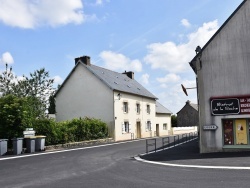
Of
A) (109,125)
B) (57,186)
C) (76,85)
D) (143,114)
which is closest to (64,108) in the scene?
(76,85)

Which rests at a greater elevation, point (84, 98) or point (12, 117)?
point (84, 98)

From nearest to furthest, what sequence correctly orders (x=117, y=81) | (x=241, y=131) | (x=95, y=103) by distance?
(x=241, y=131) → (x=95, y=103) → (x=117, y=81)

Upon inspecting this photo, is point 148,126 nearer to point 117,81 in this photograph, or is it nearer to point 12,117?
point 117,81

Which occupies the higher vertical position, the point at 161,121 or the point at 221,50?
the point at 221,50

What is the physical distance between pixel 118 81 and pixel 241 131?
25404 millimetres

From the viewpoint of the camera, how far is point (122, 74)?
4728cm

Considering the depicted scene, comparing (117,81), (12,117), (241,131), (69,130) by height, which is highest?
(117,81)

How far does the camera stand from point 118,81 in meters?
41.2

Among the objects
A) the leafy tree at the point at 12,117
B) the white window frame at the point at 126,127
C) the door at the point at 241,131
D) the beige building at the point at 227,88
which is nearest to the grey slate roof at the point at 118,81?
the white window frame at the point at 126,127

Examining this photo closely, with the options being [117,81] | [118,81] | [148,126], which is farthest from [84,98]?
[148,126]

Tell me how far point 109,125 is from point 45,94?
1053cm

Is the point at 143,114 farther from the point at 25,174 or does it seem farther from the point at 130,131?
the point at 25,174

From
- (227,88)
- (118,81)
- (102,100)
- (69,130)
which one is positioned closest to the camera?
(227,88)

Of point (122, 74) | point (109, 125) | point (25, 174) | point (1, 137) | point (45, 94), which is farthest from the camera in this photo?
point (122, 74)
